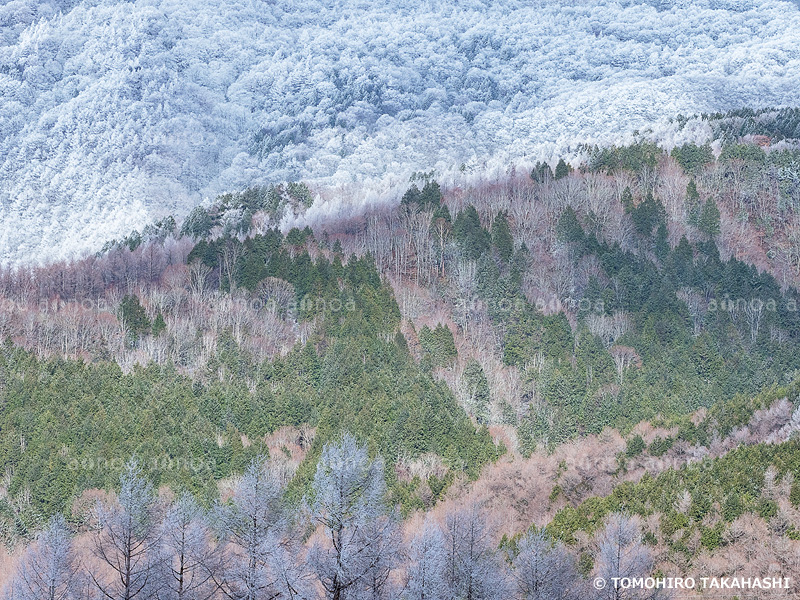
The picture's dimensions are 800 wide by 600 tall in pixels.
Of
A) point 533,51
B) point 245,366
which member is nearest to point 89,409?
point 245,366

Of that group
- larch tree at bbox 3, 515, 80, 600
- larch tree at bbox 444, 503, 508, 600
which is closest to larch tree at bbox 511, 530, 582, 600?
larch tree at bbox 444, 503, 508, 600

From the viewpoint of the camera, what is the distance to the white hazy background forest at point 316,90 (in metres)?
145

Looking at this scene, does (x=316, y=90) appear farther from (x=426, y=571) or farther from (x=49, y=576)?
(x=426, y=571)

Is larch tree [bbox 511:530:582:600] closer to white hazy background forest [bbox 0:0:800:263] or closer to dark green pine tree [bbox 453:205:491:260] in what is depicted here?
dark green pine tree [bbox 453:205:491:260]

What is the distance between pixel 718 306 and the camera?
81562 millimetres

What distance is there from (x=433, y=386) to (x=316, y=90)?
371 feet

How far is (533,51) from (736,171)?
8692cm

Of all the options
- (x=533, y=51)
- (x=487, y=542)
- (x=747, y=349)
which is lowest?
(x=747, y=349)

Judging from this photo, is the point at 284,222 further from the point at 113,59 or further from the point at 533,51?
the point at 533,51

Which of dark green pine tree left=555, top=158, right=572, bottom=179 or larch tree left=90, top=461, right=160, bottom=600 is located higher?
dark green pine tree left=555, top=158, right=572, bottom=179

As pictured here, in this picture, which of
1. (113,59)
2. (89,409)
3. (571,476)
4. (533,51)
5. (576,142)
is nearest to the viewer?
(571,476)

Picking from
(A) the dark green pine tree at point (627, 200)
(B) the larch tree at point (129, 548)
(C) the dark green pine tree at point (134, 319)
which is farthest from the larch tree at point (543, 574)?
(A) the dark green pine tree at point (627, 200)

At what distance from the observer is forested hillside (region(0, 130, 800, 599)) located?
3416cm

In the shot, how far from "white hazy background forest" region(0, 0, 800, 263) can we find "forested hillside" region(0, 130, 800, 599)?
32.2 meters
